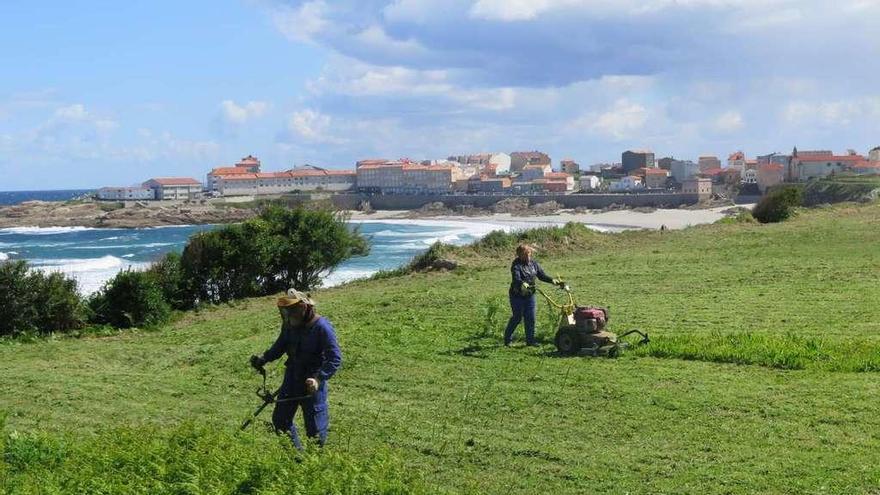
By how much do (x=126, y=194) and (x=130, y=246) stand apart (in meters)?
93.5

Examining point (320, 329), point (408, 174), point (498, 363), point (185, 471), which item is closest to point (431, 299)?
point (498, 363)

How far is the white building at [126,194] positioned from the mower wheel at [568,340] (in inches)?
6240

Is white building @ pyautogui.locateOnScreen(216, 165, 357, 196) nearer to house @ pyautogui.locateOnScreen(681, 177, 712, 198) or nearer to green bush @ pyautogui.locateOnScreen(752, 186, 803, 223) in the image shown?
house @ pyautogui.locateOnScreen(681, 177, 712, 198)

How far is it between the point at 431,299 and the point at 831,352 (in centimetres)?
881

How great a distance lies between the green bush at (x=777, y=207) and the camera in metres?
38.5

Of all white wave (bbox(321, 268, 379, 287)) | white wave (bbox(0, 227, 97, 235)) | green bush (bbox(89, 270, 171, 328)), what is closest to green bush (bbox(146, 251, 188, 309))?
green bush (bbox(89, 270, 171, 328))

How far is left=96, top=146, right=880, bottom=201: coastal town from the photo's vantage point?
133 meters

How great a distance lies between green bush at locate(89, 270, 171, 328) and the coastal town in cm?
10928

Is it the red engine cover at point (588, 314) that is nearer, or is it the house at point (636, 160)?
the red engine cover at point (588, 314)

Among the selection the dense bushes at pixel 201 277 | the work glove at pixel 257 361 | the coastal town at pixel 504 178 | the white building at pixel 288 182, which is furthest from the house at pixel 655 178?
the work glove at pixel 257 361

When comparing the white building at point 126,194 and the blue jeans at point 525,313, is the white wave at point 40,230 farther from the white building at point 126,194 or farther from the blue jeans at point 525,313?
the blue jeans at point 525,313

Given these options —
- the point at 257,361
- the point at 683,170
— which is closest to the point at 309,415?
the point at 257,361

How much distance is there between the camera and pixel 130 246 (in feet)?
248

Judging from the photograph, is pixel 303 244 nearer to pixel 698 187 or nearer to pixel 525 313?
pixel 525 313
